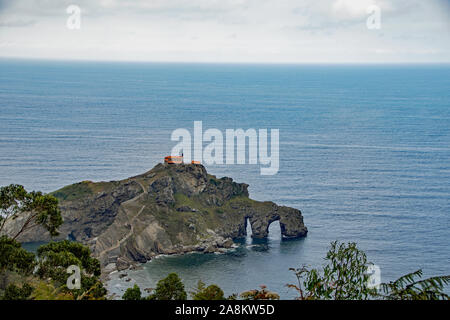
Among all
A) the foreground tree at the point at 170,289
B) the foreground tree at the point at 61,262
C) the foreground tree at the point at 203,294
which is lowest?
the foreground tree at the point at 170,289

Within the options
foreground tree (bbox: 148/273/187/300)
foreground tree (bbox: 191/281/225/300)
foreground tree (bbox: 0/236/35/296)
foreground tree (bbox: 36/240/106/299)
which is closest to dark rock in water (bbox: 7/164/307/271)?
foreground tree (bbox: 148/273/187/300)

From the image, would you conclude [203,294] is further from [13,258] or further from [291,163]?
[291,163]

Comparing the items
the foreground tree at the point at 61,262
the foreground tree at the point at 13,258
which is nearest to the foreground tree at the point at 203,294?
the foreground tree at the point at 61,262

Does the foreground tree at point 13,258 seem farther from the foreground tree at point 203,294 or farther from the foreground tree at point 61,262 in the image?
the foreground tree at point 203,294

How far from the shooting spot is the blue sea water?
61.3 meters

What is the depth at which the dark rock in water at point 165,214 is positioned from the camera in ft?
208

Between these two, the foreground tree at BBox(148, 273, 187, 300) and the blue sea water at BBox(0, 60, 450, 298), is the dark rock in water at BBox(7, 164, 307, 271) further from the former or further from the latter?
the foreground tree at BBox(148, 273, 187, 300)

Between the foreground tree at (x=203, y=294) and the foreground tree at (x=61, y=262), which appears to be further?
the foreground tree at (x=61, y=262)

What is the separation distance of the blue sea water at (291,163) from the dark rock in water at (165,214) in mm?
2535

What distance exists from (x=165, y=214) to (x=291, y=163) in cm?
3532

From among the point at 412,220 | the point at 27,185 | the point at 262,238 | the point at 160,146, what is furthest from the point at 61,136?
the point at 412,220

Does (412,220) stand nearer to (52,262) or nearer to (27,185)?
(27,185)

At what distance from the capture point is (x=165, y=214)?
6700cm

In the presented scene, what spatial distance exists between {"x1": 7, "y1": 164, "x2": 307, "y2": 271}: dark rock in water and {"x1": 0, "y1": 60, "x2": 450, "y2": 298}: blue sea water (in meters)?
2.54
